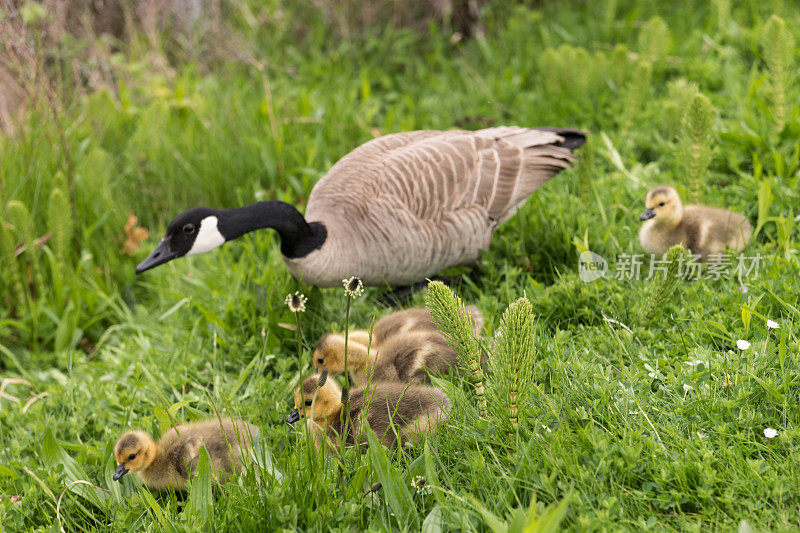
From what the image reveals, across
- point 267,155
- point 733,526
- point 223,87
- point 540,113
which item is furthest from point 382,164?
point 223,87

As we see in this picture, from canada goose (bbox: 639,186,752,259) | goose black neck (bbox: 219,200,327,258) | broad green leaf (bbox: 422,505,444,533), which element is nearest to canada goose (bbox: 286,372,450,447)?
broad green leaf (bbox: 422,505,444,533)

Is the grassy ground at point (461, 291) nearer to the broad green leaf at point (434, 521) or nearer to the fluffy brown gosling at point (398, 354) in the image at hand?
the broad green leaf at point (434, 521)

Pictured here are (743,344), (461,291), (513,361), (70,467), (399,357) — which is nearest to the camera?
(513,361)

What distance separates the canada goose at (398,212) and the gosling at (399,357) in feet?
2.29

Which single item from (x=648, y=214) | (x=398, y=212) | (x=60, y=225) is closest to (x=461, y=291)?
(x=398, y=212)

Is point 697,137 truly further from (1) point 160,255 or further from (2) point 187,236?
(1) point 160,255

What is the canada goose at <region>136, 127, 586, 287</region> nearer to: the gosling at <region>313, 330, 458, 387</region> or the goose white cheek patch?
the goose white cheek patch

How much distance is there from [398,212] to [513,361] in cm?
191

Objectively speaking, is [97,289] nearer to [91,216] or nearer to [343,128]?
[91,216]

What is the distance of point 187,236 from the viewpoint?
13.3 feet

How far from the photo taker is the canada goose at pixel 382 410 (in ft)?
10.2

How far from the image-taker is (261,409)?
3.68 meters

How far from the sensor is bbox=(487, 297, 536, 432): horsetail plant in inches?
98.1

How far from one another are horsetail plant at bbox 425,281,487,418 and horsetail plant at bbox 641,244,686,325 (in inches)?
42.3
